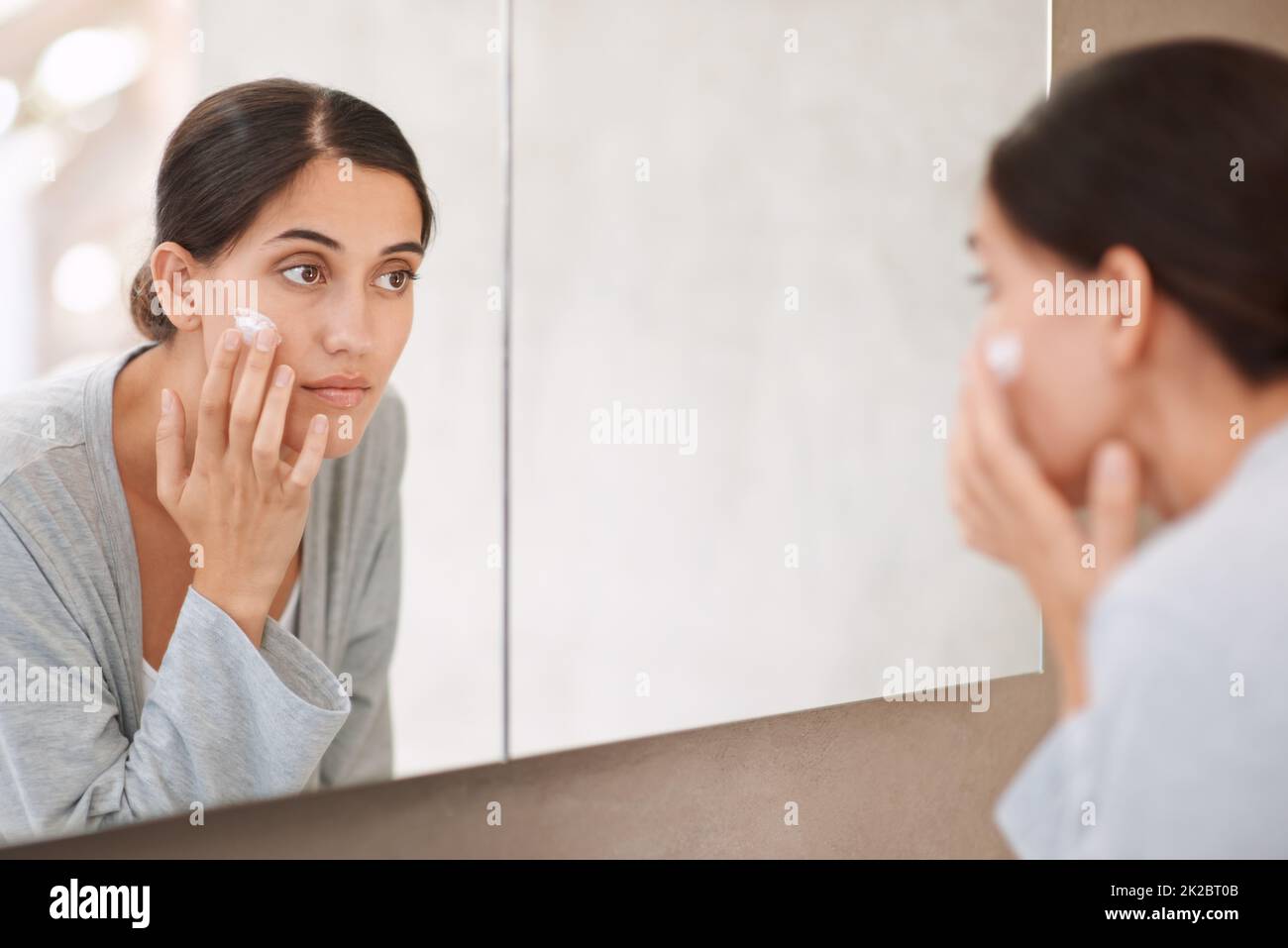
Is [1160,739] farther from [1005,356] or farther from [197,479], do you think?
[197,479]

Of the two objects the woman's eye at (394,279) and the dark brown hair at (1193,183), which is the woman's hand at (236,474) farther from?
the dark brown hair at (1193,183)

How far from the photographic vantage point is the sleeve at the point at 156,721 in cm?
84

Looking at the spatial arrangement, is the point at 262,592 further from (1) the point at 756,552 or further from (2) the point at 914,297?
(2) the point at 914,297

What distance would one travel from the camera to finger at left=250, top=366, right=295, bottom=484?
0.88m

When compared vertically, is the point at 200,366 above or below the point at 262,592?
above

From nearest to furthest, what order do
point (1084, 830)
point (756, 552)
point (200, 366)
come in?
point (1084, 830) → point (200, 366) → point (756, 552)

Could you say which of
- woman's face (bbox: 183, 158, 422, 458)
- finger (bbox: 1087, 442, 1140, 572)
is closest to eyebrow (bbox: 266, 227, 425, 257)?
woman's face (bbox: 183, 158, 422, 458)

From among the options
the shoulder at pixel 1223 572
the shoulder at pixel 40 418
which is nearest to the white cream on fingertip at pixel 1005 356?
the shoulder at pixel 1223 572

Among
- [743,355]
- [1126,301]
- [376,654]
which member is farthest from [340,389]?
[1126,301]

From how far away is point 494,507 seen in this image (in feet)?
3.61

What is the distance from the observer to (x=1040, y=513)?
22.7 inches

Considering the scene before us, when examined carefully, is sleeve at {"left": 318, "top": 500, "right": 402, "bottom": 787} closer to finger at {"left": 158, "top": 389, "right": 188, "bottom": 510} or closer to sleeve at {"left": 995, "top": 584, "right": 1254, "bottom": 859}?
finger at {"left": 158, "top": 389, "right": 188, "bottom": 510}

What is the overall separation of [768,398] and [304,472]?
0.58 metres
